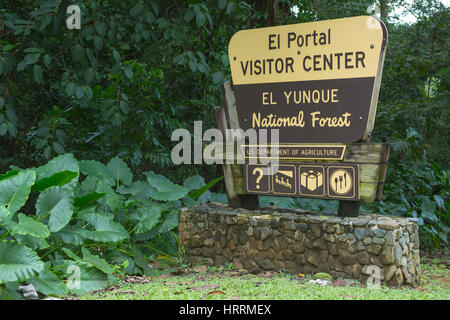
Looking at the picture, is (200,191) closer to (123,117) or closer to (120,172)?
(120,172)

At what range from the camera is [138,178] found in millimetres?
6781

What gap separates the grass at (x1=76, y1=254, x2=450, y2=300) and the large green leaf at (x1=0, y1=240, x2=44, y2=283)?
42 cm

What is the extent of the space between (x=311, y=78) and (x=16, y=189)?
260cm

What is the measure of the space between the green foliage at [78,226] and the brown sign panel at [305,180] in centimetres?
78

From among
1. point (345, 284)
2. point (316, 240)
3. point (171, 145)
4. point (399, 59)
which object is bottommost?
point (345, 284)

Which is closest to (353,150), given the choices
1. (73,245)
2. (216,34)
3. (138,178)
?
(73,245)

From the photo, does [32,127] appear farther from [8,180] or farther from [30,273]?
[30,273]

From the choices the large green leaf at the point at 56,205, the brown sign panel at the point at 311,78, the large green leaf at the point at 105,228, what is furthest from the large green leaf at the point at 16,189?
the brown sign panel at the point at 311,78

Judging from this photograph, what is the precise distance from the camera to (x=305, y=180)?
4.14 m

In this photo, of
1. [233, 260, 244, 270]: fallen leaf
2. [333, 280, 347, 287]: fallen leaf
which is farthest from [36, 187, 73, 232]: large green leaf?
[333, 280, 347, 287]: fallen leaf

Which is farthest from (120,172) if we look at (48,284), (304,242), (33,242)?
(304,242)

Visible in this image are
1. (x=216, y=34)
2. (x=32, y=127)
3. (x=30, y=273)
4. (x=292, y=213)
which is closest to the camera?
(x=30, y=273)

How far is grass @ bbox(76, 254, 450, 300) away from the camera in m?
3.08
